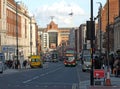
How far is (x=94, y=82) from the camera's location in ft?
100

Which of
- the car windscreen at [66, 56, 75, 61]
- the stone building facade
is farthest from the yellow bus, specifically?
the car windscreen at [66, 56, 75, 61]

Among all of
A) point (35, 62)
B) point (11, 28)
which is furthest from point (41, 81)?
point (11, 28)

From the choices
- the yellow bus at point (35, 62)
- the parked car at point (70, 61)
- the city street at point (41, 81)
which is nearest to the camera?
the city street at point (41, 81)

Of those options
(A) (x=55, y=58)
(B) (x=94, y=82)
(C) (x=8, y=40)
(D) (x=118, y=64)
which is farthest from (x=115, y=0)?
(B) (x=94, y=82)

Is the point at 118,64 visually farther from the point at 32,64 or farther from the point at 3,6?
the point at 3,6

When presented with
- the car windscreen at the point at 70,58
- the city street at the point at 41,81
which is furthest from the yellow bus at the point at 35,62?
the city street at the point at 41,81

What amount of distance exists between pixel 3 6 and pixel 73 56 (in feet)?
74.0

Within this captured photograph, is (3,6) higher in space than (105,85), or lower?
higher

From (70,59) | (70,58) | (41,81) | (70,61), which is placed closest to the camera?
(41,81)

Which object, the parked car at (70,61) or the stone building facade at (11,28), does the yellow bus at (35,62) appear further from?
the parked car at (70,61)

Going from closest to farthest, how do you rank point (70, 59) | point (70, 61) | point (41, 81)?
point (41, 81) → point (70, 59) → point (70, 61)

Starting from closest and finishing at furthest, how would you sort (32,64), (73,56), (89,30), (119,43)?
(89,30), (119,43), (32,64), (73,56)

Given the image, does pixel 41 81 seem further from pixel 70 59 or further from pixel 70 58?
pixel 70 58

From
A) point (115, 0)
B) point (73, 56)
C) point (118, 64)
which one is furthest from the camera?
point (115, 0)
